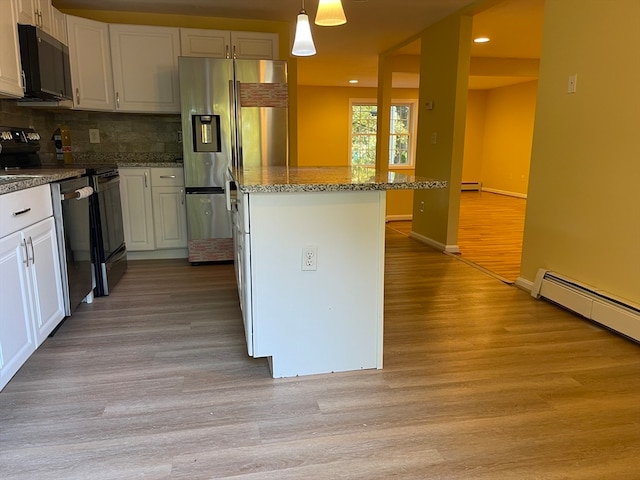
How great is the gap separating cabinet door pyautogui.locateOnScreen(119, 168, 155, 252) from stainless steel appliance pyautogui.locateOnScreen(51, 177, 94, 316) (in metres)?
1.05

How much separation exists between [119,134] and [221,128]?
120 cm

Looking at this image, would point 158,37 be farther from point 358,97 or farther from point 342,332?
point 358,97

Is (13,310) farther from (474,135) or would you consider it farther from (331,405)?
(474,135)

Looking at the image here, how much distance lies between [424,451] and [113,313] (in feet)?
6.94

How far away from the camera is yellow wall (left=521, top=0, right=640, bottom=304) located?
7.99ft

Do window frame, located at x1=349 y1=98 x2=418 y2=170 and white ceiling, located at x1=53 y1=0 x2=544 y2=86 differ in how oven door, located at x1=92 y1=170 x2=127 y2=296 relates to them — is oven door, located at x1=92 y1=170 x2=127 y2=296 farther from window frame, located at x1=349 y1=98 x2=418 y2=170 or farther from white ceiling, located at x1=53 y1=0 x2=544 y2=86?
window frame, located at x1=349 y1=98 x2=418 y2=170

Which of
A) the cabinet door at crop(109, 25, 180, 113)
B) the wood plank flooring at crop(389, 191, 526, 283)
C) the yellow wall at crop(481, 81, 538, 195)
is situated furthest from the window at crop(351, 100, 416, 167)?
the cabinet door at crop(109, 25, 180, 113)

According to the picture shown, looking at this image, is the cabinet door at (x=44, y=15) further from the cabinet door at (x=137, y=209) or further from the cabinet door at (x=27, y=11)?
the cabinet door at (x=137, y=209)

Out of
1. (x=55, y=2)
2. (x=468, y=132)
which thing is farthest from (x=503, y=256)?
(x=468, y=132)

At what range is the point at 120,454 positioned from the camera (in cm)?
153

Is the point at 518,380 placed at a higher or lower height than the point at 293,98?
lower

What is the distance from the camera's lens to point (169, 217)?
13.6ft

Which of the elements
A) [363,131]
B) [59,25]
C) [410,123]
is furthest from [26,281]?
[363,131]

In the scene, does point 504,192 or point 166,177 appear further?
point 504,192
